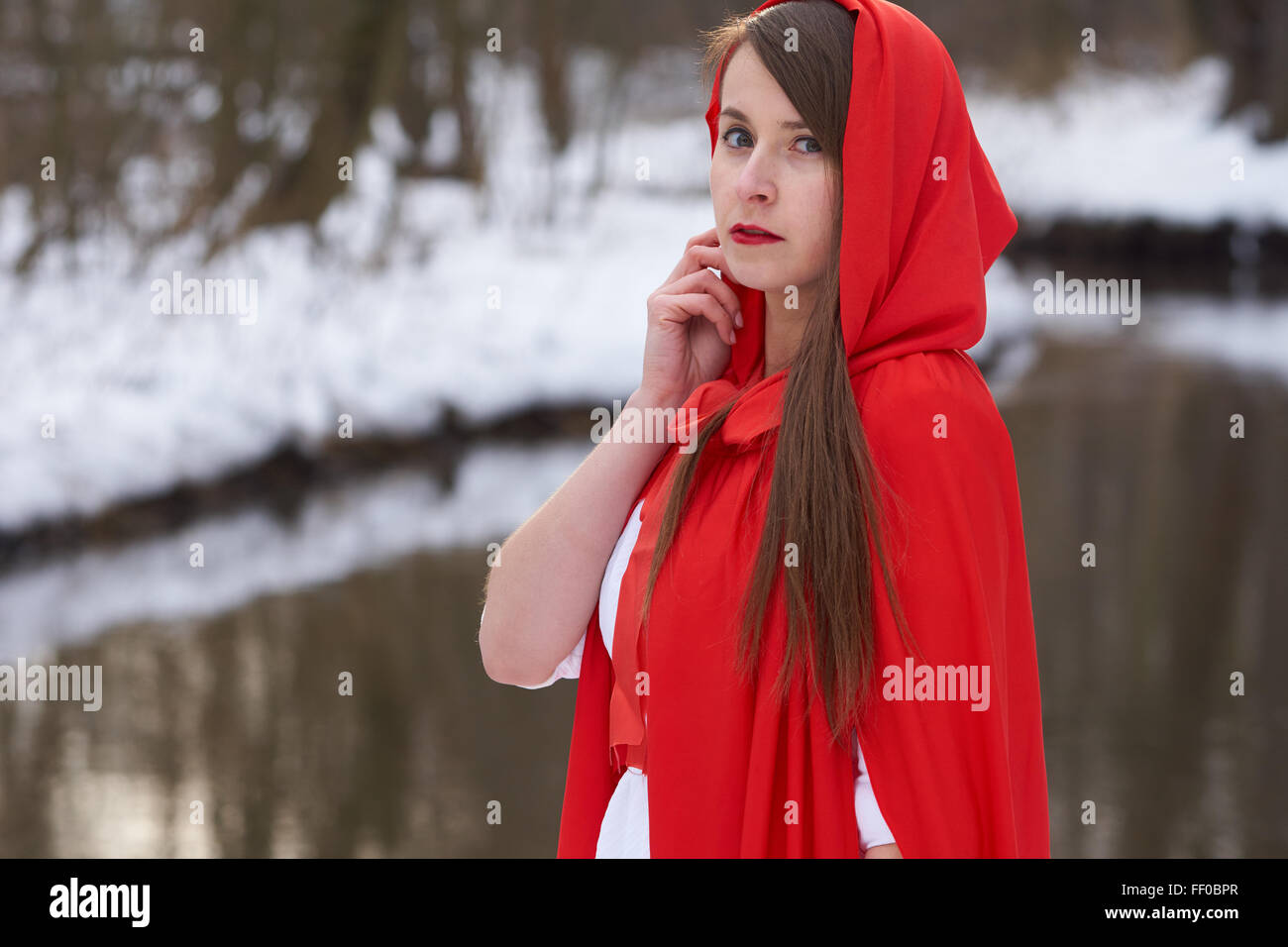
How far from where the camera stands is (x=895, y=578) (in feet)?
5.02

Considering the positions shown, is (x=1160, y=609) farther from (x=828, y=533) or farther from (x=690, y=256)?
(x=828, y=533)

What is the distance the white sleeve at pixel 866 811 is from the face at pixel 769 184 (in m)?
0.60

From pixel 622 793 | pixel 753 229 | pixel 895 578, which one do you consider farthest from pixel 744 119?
pixel 622 793

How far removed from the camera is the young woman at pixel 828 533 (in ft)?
4.97

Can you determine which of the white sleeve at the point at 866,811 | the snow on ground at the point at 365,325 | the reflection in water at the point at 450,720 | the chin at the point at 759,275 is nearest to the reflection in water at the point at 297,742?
the reflection in water at the point at 450,720

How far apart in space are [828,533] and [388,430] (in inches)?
252

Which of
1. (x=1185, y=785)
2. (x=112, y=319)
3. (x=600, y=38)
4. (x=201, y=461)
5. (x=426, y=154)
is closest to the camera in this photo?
(x=1185, y=785)

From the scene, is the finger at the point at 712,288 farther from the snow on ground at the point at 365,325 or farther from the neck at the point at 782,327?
the snow on ground at the point at 365,325

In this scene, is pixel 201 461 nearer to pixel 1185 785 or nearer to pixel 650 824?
pixel 1185 785

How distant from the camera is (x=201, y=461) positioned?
22.6 feet

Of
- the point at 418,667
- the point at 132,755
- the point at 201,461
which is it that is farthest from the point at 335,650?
the point at 201,461

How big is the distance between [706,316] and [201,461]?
18.4 feet

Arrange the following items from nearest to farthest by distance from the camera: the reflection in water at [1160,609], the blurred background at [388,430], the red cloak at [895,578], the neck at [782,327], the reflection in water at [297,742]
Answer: the red cloak at [895,578], the neck at [782,327], the reflection in water at [297,742], the reflection in water at [1160,609], the blurred background at [388,430]

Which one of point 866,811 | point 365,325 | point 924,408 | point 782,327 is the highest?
point 365,325
